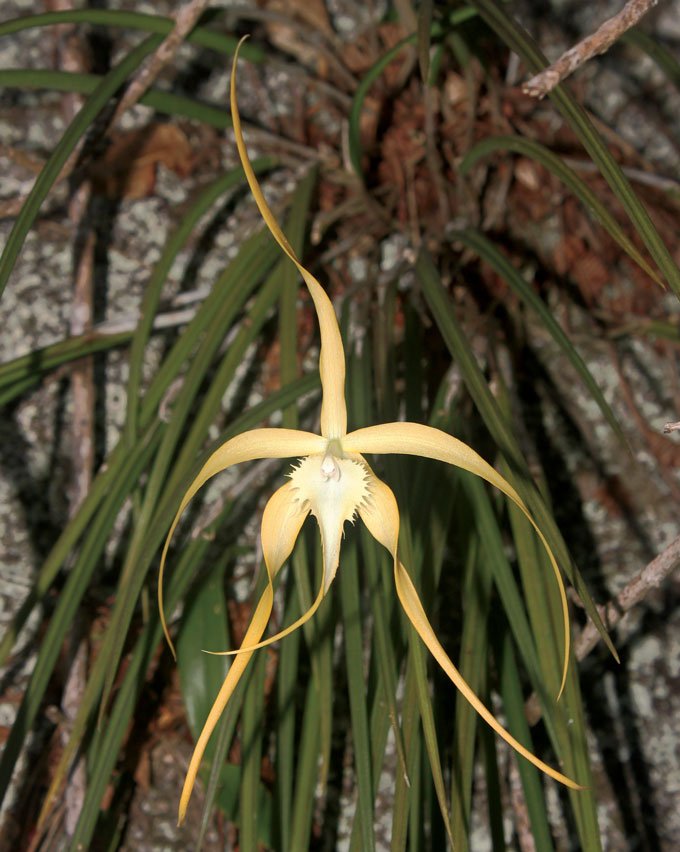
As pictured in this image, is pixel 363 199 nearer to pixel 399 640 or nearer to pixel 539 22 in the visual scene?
pixel 539 22

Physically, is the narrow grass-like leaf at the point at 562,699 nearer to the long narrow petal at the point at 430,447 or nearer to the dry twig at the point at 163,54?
the long narrow petal at the point at 430,447

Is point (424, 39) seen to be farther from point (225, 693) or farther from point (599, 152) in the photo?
point (225, 693)

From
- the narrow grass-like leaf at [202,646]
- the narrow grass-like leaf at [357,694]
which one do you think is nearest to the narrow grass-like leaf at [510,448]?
the narrow grass-like leaf at [357,694]

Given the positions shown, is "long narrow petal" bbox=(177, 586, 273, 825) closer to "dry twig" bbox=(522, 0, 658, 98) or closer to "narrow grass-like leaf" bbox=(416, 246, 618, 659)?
"narrow grass-like leaf" bbox=(416, 246, 618, 659)

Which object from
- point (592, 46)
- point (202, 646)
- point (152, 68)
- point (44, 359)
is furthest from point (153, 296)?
point (592, 46)

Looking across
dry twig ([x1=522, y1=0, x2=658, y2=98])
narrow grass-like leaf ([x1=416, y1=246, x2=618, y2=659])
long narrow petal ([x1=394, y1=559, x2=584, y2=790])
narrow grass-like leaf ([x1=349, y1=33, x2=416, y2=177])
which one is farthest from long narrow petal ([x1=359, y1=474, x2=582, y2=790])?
narrow grass-like leaf ([x1=349, y1=33, x2=416, y2=177])

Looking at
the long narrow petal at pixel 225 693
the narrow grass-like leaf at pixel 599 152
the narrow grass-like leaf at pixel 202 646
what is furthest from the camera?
the narrow grass-like leaf at pixel 202 646
